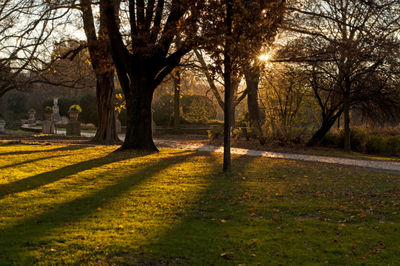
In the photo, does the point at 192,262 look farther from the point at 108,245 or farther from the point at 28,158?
the point at 28,158

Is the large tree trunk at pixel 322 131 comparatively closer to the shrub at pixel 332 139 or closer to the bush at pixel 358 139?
the shrub at pixel 332 139

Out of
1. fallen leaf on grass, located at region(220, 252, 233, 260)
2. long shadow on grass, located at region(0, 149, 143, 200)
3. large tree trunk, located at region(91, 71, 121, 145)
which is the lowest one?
fallen leaf on grass, located at region(220, 252, 233, 260)

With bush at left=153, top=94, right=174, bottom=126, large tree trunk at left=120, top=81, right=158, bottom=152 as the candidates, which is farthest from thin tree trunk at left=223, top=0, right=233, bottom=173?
bush at left=153, top=94, right=174, bottom=126

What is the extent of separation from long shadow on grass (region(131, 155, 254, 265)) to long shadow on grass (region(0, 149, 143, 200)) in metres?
3.60

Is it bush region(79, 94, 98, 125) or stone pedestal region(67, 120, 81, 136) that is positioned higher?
bush region(79, 94, 98, 125)

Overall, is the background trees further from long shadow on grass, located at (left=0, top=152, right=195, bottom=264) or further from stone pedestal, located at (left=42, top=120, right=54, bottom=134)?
stone pedestal, located at (left=42, top=120, right=54, bottom=134)

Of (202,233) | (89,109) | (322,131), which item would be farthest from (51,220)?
(89,109)

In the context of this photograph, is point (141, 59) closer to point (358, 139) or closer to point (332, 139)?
point (332, 139)

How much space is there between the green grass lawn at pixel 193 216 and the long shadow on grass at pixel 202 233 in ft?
0.05

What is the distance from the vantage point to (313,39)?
19.4m

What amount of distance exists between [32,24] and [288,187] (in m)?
15.0

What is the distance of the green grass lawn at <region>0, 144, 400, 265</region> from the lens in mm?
4852

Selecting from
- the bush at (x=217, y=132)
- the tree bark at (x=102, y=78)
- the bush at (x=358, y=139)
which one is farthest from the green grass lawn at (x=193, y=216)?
the bush at (x=217, y=132)

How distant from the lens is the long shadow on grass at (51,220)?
4860 millimetres
